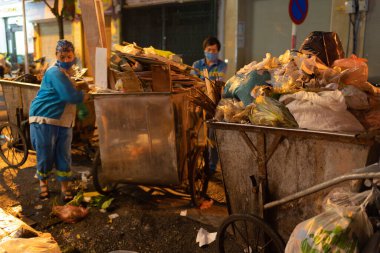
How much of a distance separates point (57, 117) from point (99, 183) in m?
1.01

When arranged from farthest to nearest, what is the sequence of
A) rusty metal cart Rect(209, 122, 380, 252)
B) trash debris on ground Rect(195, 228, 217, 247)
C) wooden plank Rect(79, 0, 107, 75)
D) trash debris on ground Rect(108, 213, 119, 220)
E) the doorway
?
the doorway, wooden plank Rect(79, 0, 107, 75), trash debris on ground Rect(108, 213, 119, 220), trash debris on ground Rect(195, 228, 217, 247), rusty metal cart Rect(209, 122, 380, 252)

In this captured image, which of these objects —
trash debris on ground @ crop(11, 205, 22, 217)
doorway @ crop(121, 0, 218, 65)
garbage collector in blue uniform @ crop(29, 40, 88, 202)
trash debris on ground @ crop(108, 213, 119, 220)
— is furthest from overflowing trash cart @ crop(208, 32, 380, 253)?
doorway @ crop(121, 0, 218, 65)

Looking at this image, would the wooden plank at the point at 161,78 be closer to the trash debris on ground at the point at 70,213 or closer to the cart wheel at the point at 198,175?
the cart wheel at the point at 198,175

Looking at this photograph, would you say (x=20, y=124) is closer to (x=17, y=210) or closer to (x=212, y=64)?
(x=17, y=210)

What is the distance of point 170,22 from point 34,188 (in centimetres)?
748

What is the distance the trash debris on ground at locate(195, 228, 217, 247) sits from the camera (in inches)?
138

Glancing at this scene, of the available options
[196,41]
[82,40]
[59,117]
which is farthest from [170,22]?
[59,117]

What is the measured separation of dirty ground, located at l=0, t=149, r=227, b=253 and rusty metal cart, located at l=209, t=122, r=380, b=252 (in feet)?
3.02

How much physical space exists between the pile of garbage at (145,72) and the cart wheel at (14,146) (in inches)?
93.4

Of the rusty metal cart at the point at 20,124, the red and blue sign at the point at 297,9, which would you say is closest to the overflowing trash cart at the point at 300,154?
the red and blue sign at the point at 297,9

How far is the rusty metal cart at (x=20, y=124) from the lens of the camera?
5645 millimetres

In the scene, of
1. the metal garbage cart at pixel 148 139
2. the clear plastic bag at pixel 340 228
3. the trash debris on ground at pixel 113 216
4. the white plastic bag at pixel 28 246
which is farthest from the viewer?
the trash debris on ground at pixel 113 216

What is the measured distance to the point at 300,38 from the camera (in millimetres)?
8398

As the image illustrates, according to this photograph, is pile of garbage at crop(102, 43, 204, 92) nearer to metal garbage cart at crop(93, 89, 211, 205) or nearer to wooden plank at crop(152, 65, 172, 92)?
wooden plank at crop(152, 65, 172, 92)
